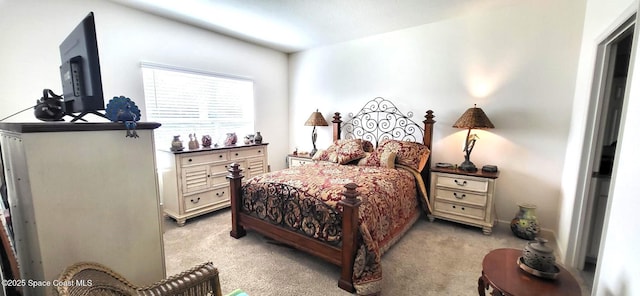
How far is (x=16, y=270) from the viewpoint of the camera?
3.86 feet

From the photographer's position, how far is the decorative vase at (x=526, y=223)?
2674 mm

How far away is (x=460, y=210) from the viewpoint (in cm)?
296

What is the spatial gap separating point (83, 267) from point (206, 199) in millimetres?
2480

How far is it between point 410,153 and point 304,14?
217cm

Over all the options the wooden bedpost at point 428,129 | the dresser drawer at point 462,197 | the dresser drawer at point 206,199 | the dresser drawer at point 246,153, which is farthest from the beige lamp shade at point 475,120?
the dresser drawer at point 206,199

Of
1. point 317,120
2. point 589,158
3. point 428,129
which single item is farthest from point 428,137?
point 317,120

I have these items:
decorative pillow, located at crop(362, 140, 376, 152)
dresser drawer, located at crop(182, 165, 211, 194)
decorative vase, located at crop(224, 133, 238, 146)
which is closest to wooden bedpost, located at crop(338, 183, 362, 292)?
decorative pillow, located at crop(362, 140, 376, 152)

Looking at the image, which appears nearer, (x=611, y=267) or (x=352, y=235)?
(x=611, y=267)

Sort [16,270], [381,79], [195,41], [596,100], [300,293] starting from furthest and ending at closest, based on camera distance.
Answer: [381,79] < [195,41] < [596,100] < [300,293] < [16,270]

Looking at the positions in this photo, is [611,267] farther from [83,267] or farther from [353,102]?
[353,102]

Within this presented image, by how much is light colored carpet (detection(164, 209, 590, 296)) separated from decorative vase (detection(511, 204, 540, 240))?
0.27 ft

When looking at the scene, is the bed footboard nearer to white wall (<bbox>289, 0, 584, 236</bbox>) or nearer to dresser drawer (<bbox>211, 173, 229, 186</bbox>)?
dresser drawer (<bbox>211, 173, 229, 186</bbox>)

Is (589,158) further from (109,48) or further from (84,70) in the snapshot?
(109,48)

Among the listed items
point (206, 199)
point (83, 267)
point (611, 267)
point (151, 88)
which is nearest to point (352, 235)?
point (611, 267)
